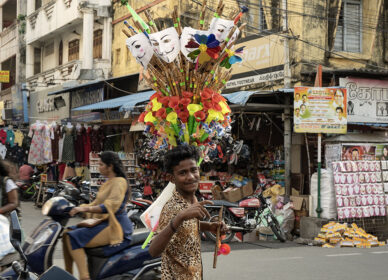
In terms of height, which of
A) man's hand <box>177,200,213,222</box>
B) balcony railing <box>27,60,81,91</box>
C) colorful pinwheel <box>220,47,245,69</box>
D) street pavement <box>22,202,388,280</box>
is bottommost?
street pavement <box>22,202,388,280</box>

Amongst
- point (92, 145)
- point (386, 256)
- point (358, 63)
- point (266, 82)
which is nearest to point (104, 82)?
point (92, 145)

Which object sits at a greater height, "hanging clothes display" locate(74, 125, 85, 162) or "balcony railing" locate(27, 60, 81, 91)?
"balcony railing" locate(27, 60, 81, 91)

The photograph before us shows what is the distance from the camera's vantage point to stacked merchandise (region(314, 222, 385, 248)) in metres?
10.7

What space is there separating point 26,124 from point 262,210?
1736 cm

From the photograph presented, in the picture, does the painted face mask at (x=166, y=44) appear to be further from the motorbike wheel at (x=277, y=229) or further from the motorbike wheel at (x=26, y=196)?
the motorbike wheel at (x=26, y=196)

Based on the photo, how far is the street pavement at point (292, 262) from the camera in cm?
771

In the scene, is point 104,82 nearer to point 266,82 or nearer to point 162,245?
point 266,82

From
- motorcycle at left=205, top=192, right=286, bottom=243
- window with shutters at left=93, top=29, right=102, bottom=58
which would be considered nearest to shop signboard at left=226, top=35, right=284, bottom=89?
motorcycle at left=205, top=192, right=286, bottom=243

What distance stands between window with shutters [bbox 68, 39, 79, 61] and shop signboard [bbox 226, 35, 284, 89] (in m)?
9.89

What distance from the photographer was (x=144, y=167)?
14789mm

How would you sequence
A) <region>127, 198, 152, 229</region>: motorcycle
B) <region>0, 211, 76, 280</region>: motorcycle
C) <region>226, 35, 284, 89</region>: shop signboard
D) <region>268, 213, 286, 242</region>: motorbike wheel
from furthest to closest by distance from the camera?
<region>226, 35, 284, 89</region>: shop signboard
<region>268, 213, 286, 242</region>: motorbike wheel
<region>127, 198, 152, 229</region>: motorcycle
<region>0, 211, 76, 280</region>: motorcycle

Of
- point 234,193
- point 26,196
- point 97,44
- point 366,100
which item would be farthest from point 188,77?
point 97,44

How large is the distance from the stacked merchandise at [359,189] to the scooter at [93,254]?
6.60 meters

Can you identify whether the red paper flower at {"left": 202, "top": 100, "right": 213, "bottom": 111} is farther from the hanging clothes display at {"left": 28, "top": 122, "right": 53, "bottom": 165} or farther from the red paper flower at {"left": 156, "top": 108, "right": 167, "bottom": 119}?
the hanging clothes display at {"left": 28, "top": 122, "right": 53, "bottom": 165}
